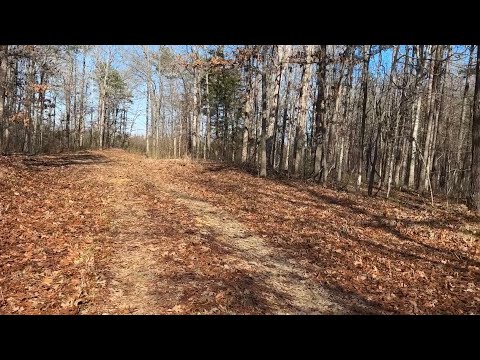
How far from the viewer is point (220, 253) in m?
7.84

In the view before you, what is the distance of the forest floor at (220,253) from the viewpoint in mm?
5789

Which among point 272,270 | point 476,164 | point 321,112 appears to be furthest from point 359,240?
point 321,112

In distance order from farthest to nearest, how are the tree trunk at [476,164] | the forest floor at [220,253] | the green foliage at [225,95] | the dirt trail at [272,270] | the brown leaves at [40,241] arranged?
the green foliage at [225,95] < the tree trunk at [476,164] < the dirt trail at [272,270] < the forest floor at [220,253] < the brown leaves at [40,241]

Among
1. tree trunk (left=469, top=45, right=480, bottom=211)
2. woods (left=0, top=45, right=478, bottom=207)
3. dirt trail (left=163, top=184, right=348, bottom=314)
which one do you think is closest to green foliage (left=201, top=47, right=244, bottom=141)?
woods (left=0, top=45, right=478, bottom=207)

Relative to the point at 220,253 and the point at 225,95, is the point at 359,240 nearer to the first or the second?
the point at 220,253

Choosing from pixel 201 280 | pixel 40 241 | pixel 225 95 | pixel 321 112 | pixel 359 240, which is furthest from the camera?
pixel 225 95

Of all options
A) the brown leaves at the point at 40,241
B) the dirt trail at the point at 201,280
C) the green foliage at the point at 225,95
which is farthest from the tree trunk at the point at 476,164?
the green foliage at the point at 225,95

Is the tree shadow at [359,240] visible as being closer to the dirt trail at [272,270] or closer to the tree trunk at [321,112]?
the dirt trail at [272,270]

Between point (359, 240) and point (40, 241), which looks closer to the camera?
point (40, 241)

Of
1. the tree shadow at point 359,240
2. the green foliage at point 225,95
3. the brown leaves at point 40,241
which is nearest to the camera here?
the brown leaves at point 40,241

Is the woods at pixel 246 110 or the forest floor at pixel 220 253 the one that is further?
the woods at pixel 246 110

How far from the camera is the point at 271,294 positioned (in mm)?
6191

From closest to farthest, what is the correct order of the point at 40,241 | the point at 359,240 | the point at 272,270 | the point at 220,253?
the point at 272,270
the point at 40,241
the point at 220,253
the point at 359,240
